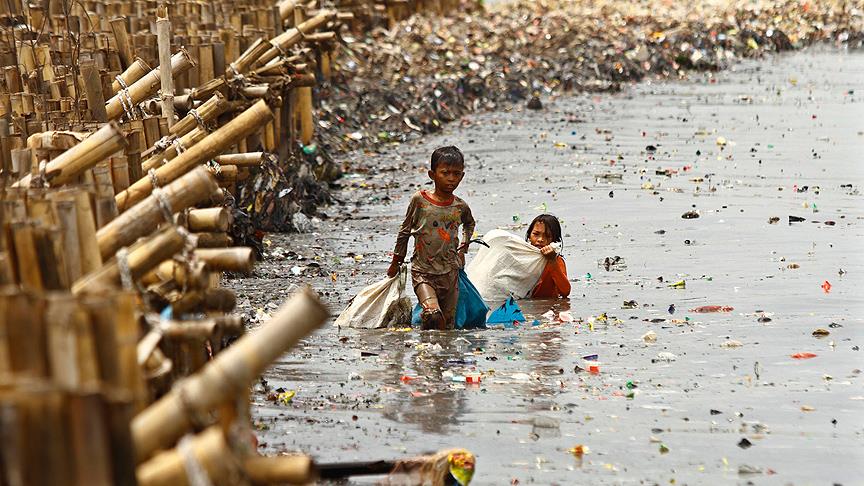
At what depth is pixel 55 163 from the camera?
5.25m

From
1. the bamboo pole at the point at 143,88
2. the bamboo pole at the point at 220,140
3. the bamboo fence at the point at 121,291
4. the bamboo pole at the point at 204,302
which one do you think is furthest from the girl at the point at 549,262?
the bamboo pole at the point at 204,302

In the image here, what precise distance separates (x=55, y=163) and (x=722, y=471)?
2.87 meters

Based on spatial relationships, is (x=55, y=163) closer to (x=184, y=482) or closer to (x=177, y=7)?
(x=184, y=482)

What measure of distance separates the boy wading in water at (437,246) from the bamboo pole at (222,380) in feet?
15.8

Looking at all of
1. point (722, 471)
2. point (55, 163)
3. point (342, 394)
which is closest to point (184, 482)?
point (55, 163)

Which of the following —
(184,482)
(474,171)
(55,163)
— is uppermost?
(55,163)

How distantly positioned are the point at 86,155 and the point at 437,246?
3.58 metres

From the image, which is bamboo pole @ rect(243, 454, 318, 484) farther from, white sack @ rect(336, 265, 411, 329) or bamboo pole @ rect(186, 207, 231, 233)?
white sack @ rect(336, 265, 411, 329)

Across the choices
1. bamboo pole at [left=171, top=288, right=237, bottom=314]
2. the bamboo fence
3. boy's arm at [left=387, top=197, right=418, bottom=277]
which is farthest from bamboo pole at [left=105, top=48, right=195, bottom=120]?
bamboo pole at [left=171, top=288, right=237, bottom=314]

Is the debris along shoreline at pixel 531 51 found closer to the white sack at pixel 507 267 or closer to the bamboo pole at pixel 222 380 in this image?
the white sack at pixel 507 267

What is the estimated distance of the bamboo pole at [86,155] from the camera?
5191mm

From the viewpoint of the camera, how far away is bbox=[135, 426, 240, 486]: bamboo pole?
3.40 m

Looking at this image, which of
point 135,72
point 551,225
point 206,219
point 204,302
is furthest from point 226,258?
point 551,225

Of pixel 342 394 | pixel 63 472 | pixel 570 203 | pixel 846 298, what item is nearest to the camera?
pixel 63 472
